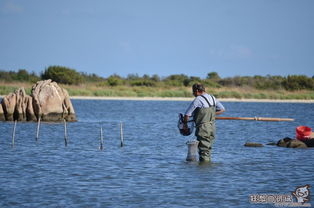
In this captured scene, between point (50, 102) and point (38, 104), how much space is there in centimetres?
65

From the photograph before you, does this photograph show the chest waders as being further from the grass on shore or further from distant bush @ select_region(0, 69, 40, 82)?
distant bush @ select_region(0, 69, 40, 82)

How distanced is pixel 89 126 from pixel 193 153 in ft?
64.3

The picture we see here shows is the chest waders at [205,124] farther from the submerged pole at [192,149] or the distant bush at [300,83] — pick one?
the distant bush at [300,83]

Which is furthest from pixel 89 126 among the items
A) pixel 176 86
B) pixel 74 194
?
pixel 176 86

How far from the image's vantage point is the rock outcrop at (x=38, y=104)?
37.4m

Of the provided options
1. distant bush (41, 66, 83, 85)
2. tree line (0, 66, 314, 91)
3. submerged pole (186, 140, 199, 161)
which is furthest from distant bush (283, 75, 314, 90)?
submerged pole (186, 140, 199, 161)

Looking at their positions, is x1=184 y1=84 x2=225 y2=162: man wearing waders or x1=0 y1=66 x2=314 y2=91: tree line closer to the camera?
x1=184 y1=84 x2=225 y2=162: man wearing waders

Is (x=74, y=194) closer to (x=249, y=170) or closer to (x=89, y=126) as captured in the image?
(x=249, y=170)

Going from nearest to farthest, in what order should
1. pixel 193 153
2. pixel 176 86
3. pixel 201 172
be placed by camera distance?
pixel 201 172 < pixel 193 153 < pixel 176 86

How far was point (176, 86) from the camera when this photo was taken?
92.2 meters

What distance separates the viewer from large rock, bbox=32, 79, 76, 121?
37375 mm

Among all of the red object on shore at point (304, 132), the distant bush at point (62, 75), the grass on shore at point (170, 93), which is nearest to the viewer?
the red object on shore at point (304, 132)

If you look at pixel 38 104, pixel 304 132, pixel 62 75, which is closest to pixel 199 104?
pixel 304 132

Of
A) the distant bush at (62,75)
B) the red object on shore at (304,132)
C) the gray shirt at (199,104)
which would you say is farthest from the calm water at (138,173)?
the distant bush at (62,75)
